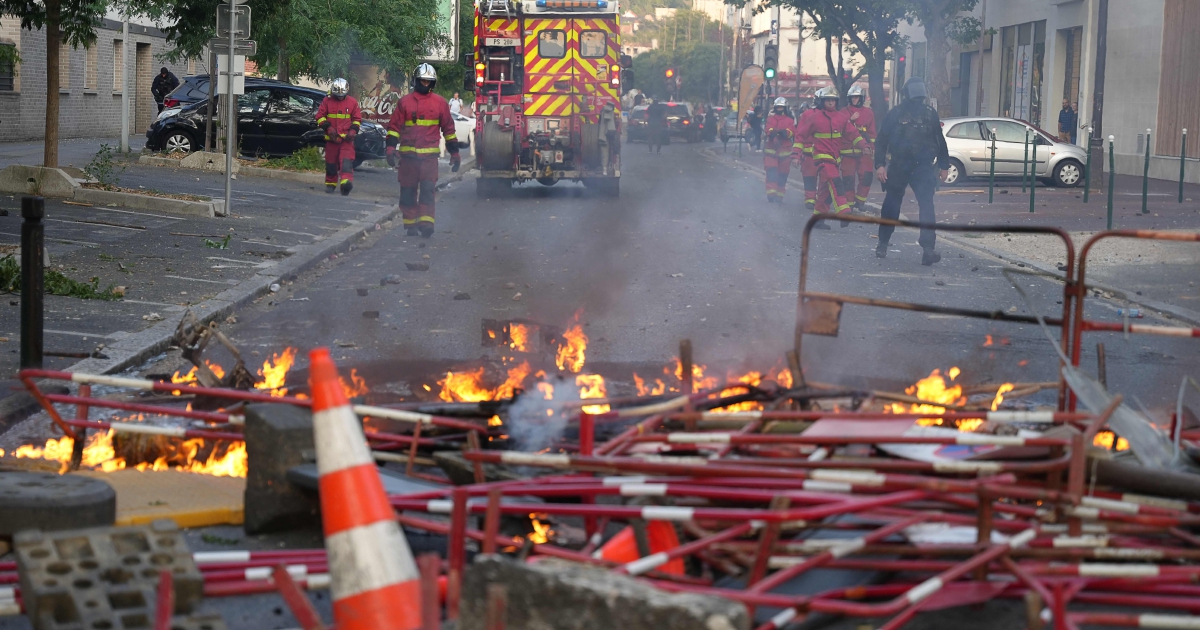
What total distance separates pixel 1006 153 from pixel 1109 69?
24.8 ft

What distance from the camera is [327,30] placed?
80.0ft

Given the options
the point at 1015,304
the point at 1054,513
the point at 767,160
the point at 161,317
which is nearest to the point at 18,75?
the point at 767,160

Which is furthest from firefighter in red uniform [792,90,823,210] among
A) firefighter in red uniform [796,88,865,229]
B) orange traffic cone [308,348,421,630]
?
orange traffic cone [308,348,421,630]

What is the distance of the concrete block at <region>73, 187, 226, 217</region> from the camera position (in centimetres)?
1567

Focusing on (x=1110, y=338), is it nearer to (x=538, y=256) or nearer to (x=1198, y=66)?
(x=538, y=256)

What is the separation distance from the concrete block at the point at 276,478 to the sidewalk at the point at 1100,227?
11.8 feet

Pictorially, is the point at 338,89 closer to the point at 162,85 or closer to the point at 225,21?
the point at 225,21

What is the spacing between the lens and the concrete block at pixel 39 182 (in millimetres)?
16312

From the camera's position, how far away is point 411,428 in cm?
507

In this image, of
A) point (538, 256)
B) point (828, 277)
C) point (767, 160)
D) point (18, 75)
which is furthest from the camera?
point (18, 75)

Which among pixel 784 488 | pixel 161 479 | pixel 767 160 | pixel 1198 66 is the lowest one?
pixel 161 479

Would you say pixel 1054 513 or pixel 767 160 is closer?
pixel 1054 513

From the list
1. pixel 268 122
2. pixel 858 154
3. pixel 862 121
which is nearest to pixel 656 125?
pixel 268 122

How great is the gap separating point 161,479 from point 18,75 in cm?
3141
